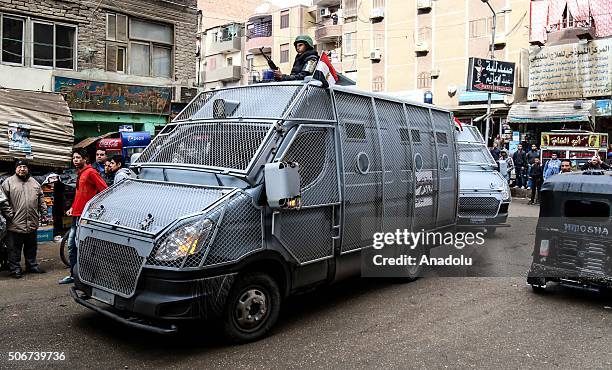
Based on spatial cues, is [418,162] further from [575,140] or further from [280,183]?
[575,140]

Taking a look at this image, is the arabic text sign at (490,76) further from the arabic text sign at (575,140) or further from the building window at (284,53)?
the building window at (284,53)

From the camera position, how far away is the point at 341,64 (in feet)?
133

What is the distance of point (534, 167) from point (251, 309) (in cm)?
1498

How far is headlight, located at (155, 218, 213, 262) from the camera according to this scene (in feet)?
14.9

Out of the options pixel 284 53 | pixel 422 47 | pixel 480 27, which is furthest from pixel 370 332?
pixel 284 53

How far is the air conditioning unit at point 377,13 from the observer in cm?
3644

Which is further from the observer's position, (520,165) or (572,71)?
(572,71)

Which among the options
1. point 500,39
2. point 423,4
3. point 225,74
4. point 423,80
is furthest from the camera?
point 225,74

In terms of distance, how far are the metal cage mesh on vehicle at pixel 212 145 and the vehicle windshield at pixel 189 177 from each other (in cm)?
12

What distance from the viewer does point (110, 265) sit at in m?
4.89

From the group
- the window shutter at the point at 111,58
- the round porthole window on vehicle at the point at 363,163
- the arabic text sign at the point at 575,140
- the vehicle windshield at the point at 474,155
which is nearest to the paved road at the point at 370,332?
the round porthole window on vehicle at the point at 363,163

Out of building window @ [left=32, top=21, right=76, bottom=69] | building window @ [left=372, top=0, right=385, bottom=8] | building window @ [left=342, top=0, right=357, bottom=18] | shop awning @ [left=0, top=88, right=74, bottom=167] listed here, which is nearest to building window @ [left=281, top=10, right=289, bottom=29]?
building window @ [left=342, top=0, right=357, bottom=18]

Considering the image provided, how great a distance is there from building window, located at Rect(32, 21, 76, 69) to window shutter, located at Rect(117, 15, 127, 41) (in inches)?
44.6

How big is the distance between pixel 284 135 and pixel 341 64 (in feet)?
119
